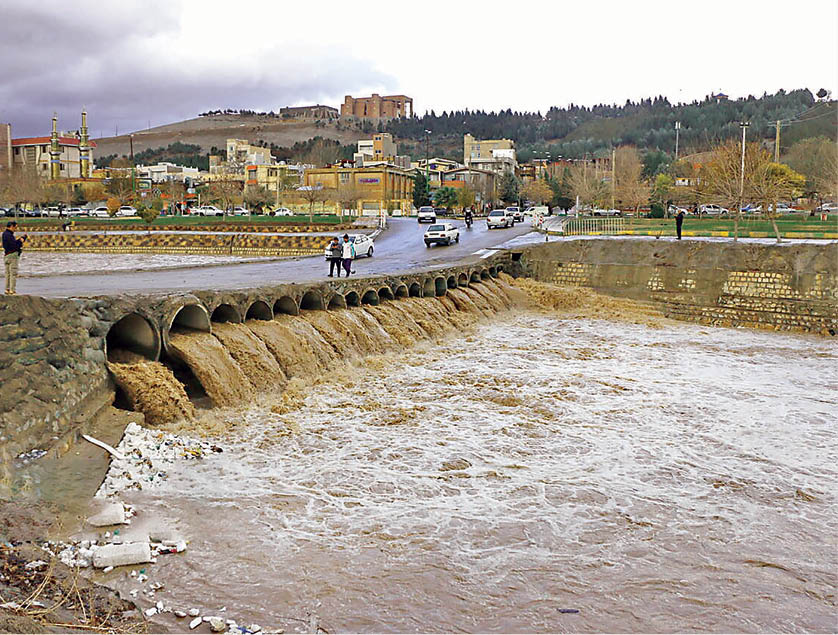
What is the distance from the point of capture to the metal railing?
4197 centimetres

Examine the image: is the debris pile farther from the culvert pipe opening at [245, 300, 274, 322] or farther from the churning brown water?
the culvert pipe opening at [245, 300, 274, 322]

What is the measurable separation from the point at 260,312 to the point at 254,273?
8129mm

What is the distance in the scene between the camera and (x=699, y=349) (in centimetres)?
2495

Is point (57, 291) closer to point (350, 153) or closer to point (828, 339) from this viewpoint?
point (828, 339)

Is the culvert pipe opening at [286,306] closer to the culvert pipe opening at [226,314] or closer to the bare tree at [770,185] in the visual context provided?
the culvert pipe opening at [226,314]

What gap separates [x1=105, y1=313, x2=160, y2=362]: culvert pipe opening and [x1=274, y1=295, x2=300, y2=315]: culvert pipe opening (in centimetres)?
506

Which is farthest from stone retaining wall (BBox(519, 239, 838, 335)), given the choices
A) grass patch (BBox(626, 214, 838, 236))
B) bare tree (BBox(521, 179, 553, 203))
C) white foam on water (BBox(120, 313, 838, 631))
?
bare tree (BBox(521, 179, 553, 203))

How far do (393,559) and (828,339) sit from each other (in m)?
23.9

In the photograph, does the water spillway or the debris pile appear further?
the water spillway

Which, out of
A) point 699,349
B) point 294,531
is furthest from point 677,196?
point 294,531

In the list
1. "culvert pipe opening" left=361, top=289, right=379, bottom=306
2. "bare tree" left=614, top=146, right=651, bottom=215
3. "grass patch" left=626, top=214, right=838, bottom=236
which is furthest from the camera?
"bare tree" left=614, top=146, right=651, bottom=215

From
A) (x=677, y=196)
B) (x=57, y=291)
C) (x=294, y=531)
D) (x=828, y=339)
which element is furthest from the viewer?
(x=677, y=196)

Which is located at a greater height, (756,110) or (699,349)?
(756,110)

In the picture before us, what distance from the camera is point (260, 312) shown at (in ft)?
61.6
